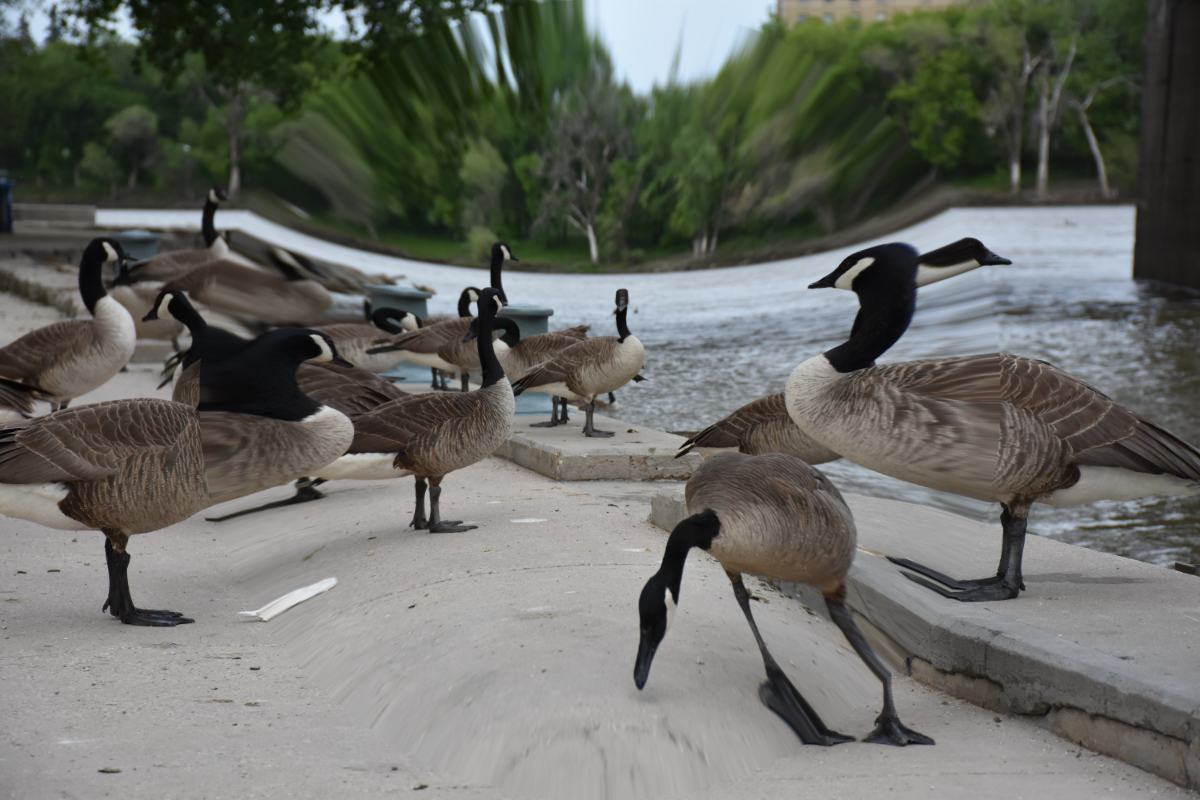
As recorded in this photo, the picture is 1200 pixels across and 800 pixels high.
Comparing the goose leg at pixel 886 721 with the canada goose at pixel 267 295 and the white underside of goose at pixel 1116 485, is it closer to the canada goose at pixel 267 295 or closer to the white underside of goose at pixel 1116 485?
the white underside of goose at pixel 1116 485

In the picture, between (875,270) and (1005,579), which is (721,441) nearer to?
(1005,579)

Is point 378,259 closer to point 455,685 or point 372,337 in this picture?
point 455,685

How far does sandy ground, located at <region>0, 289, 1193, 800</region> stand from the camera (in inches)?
133

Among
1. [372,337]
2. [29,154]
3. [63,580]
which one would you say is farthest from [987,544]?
[29,154]

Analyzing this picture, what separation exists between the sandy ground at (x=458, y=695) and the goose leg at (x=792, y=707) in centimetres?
5

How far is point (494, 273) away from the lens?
4008 mm

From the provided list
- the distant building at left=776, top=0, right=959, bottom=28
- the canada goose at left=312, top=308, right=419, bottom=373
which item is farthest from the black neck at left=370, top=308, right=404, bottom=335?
the distant building at left=776, top=0, right=959, bottom=28

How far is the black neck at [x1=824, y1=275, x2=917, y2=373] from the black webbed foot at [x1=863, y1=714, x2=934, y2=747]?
147 centimetres

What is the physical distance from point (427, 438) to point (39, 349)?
4.88m

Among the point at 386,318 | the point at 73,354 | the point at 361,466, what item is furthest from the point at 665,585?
the point at 386,318

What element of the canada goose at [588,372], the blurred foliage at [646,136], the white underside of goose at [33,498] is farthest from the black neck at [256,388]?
the canada goose at [588,372]

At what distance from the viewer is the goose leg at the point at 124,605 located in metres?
5.10

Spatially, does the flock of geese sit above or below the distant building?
below

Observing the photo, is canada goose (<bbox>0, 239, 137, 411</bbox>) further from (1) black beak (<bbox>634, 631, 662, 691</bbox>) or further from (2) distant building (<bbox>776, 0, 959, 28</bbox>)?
(2) distant building (<bbox>776, 0, 959, 28</bbox>)
